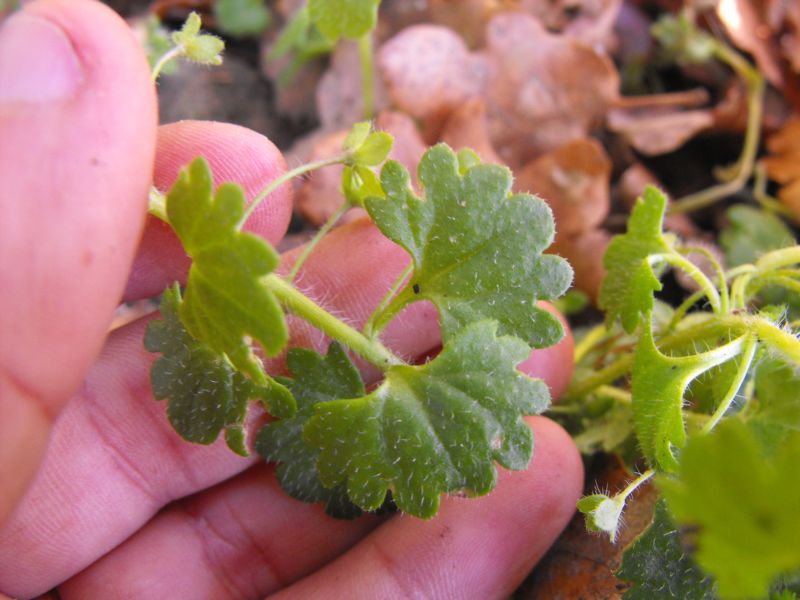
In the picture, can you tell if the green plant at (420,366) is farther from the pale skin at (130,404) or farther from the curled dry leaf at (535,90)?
the curled dry leaf at (535,90)

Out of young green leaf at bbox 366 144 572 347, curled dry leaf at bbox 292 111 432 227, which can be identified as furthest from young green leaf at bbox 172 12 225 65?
curled dry leaf at bbox 292 111 432 227

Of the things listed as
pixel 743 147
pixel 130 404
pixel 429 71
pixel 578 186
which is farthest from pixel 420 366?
pixel 743 147

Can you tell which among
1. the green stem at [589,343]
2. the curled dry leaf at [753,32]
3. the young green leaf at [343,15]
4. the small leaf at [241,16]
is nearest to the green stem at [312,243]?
the young green leaf at [343,15]

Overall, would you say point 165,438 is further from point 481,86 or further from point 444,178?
point 481,86

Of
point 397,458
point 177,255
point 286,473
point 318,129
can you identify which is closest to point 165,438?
point 286,473

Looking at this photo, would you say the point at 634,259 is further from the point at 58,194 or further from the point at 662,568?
the point at 58,194
